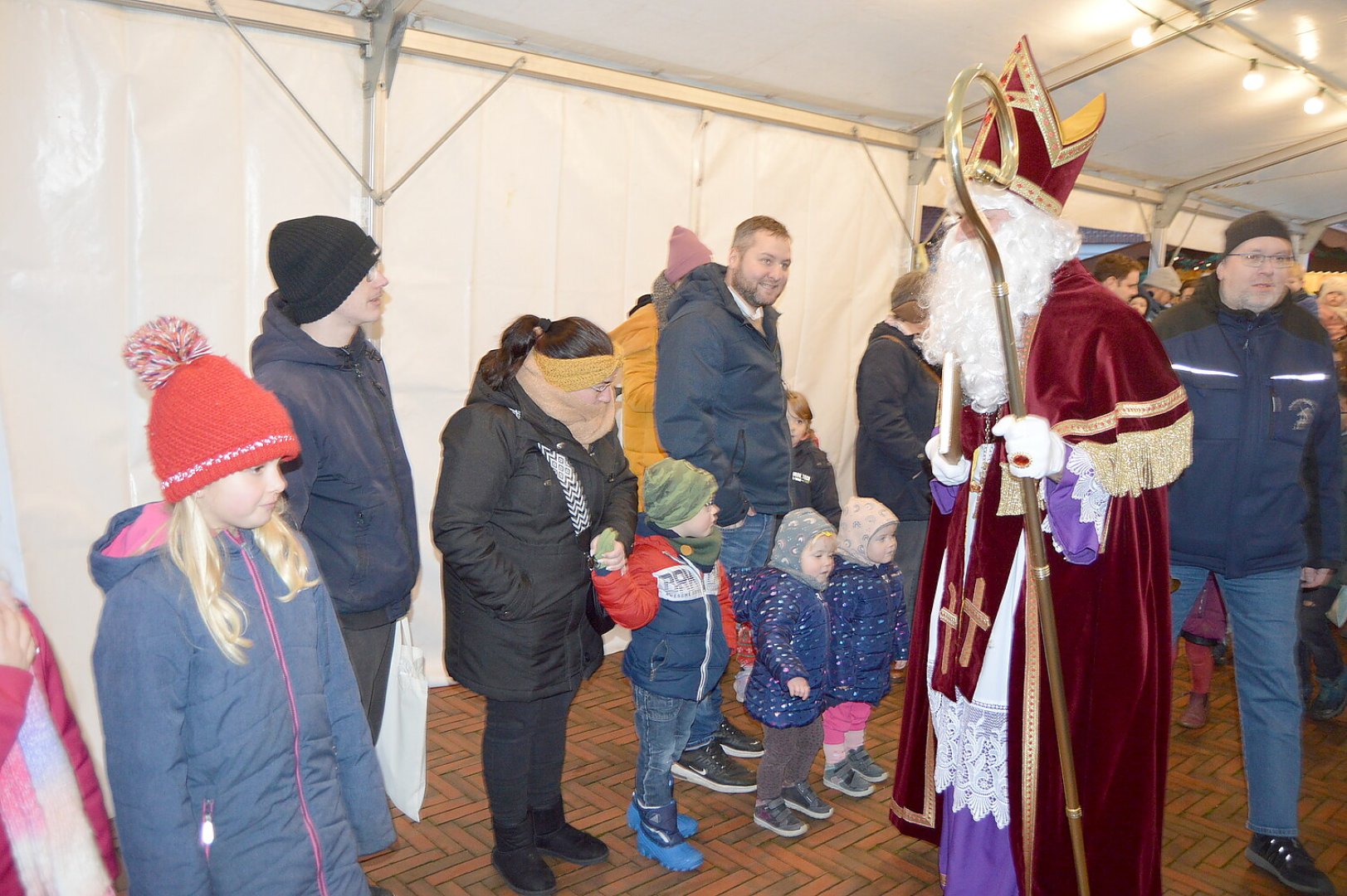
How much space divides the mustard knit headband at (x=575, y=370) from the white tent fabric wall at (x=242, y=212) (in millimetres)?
1663

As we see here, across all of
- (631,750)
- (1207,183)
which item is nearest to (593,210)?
(631,750)

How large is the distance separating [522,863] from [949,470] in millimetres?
1513

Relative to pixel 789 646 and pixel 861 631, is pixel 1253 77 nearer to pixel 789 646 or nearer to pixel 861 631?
pixel 861 631

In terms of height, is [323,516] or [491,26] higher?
[491,26]

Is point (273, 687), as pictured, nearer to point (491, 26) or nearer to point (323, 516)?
point (323, 516)

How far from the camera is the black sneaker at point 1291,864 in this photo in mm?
2713

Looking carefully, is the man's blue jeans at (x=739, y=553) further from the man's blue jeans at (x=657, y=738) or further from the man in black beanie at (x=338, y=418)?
the man in black beanie at (x=338, y=418)

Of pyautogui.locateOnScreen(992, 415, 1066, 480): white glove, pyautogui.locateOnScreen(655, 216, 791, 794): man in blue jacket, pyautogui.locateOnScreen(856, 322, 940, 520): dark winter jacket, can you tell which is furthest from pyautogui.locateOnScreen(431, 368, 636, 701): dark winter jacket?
pyautogui.locateOnScreen(856, 322, 940, 520): dark winter jacket

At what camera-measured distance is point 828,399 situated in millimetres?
5320

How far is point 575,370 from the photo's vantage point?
2357 millimetres

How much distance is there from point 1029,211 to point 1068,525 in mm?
716

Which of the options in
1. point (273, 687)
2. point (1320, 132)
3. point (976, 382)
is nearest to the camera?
point (273, 687)

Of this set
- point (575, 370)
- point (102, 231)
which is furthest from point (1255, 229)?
point (102, 231)

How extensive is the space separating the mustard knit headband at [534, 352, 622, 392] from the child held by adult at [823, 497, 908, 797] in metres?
1.03
